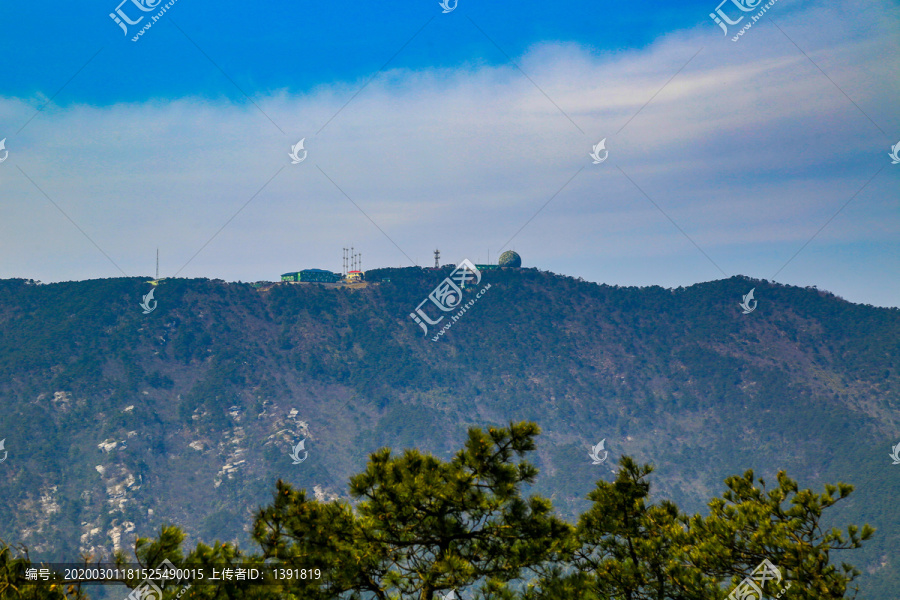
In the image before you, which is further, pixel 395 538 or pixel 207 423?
pixel 207 423

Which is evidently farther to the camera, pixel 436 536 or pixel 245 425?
pixel 245 425

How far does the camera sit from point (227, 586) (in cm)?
855

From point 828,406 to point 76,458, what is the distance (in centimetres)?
16991

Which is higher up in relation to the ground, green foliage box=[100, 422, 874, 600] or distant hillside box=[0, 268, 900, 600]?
distant hillside box=[0, 268, 900, 600]

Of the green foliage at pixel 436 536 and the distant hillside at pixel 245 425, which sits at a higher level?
the distant hillside at pixel 245 425

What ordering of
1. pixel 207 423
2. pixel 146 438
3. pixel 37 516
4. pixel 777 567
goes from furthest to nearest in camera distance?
pixel 207 423, pixel 146 438, pixel 37 516, pixel 777 567

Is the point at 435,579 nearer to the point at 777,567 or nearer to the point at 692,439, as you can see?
the point at 777,567

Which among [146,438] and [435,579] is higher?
[146,438]

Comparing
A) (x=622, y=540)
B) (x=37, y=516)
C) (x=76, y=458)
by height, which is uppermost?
(x=76, y=458)

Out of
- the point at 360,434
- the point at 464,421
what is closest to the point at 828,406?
the point at 464,421

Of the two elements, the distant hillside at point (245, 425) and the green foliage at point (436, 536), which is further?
the distant hillside at point (245, 425)

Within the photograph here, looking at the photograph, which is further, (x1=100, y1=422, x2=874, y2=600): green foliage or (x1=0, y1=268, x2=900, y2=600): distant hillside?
(x1=0, y1=268, x2=900, y2=600): distant hillside

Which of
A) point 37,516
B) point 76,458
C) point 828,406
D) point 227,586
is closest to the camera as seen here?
point 227,586

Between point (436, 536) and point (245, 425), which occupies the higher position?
point (245, 425)
